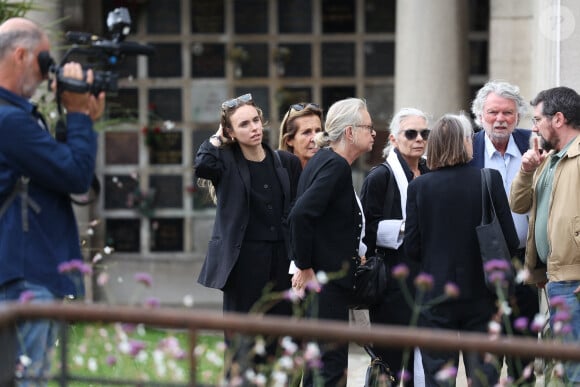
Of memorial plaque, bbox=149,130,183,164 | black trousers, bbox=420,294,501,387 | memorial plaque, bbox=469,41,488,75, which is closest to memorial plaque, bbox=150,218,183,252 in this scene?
memorial plaque, bbox=149,130,183,164

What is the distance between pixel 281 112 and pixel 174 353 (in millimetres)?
7758

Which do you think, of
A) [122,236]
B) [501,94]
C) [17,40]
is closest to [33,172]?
[17,40]

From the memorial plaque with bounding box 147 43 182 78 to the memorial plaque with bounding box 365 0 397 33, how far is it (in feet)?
5.47

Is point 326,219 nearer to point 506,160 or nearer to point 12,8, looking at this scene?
point 506,160

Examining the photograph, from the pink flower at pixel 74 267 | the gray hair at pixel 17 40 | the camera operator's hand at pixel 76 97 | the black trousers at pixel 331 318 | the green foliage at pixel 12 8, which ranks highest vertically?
the green foliage at pixel 12 8

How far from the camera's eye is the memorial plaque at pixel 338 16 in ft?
37.1

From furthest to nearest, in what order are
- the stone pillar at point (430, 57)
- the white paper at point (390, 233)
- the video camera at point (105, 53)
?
the stone pillar at point (430, 57), the white paper at point (390, 233), the video camera at point (105, 53)

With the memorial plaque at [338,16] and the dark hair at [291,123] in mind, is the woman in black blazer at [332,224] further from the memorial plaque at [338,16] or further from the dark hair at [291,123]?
the memorial plaque at [338,16]

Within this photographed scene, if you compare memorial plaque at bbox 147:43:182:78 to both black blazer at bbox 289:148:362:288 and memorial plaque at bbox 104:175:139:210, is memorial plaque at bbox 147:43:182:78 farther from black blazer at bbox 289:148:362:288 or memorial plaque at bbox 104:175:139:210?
black blazer at bbox 289:148:362:288

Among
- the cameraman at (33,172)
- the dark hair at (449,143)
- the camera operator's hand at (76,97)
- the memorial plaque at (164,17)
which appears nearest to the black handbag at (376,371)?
the dark hair at (449,143)

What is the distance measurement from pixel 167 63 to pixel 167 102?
0.34m

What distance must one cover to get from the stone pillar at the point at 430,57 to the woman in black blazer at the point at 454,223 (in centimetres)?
365

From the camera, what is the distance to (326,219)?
5914 millimetres

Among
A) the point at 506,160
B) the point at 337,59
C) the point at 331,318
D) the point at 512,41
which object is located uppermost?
the point at 512,41
